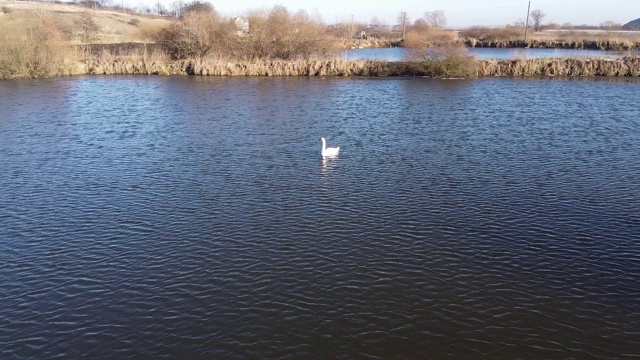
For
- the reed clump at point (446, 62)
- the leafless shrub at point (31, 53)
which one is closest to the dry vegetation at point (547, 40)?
the reed clump at point (446, 62)

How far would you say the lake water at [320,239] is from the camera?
1316 cm

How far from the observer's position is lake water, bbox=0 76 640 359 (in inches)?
518

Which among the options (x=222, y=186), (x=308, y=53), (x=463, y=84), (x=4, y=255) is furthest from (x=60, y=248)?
(x=308, y=53)

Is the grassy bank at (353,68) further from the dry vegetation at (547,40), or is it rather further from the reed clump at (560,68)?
the dry vegetation at (547,40)

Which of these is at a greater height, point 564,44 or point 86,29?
point 86,29

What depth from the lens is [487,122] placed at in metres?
36.6

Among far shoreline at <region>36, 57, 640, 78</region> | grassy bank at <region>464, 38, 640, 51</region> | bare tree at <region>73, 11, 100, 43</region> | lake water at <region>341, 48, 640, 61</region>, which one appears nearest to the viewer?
far shoreline at <region>36, 57, 640, 78</region>

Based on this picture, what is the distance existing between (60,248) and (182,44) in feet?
182

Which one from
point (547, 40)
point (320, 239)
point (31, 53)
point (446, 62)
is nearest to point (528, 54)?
point (547, 40)

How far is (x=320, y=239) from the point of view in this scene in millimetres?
18312

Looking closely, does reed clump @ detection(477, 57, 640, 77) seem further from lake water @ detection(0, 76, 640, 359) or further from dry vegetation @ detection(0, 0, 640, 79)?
lake water @ detection(0, 76, 640, 359)

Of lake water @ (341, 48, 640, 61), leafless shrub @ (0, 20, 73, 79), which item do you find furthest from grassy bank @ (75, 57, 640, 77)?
leafless shrub @ (0, 20, 73, 79)

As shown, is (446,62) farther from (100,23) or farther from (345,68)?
(100,23)

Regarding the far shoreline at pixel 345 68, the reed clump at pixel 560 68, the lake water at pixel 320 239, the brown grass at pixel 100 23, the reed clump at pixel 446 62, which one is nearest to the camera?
the lake water at pixel 320 239
